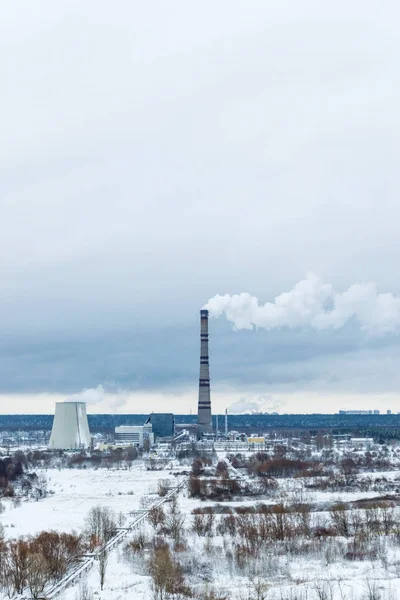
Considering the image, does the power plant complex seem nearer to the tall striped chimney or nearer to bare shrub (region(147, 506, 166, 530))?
the tall striped chimney

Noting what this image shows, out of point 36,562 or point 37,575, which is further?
point 36,562

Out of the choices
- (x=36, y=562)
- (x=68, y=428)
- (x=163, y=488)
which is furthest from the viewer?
(x=68, y=428)

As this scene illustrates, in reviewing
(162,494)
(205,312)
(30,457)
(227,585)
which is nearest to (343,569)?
(227,585)

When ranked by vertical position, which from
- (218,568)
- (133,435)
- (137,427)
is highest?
(137,427)

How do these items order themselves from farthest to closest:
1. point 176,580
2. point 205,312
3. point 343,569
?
point 205,312 < point 343,569 < point 176,580

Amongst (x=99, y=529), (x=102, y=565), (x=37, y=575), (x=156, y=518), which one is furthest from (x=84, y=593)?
(x=156, y=518)

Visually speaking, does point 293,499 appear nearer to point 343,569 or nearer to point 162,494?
point 162,494

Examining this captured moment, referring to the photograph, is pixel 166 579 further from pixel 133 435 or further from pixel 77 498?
pixel 133 435

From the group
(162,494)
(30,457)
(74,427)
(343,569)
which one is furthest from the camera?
(74,427)
